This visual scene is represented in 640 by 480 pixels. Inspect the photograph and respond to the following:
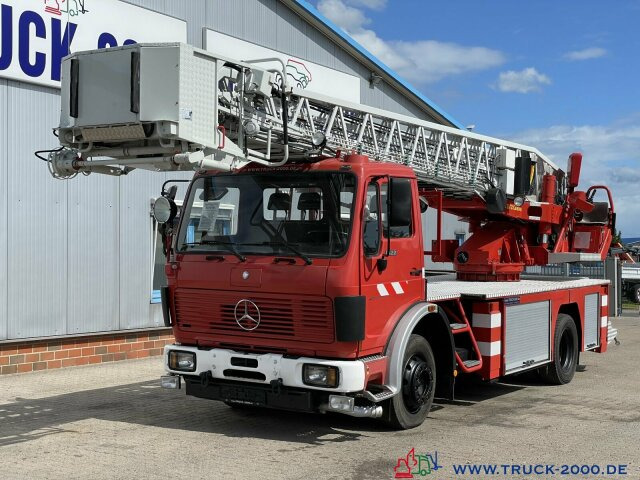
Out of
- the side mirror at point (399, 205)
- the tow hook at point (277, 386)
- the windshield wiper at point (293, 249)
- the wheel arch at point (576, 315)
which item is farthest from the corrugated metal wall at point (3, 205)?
the wheel arch at point (576, 315)

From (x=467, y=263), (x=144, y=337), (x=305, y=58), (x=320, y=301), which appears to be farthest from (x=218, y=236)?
(x=305, y=58)

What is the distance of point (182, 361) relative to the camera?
24.3ft

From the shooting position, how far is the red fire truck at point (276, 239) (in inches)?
257

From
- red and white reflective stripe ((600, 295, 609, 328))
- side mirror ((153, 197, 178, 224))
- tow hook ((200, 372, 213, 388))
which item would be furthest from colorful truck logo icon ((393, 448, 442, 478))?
red and white reflective stripe ((600, 295, 609, 328))

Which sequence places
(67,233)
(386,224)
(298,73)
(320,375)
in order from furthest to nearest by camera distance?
(298,73), (67,233), (386,224), (320,375)

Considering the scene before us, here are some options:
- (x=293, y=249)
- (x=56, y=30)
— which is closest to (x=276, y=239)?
(x=293, y=249)

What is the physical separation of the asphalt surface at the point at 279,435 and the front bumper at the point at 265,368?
577 mm

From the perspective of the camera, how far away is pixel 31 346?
11.2 m

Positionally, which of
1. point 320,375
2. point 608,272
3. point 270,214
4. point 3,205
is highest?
point 3,205

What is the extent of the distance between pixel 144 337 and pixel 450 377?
635 cm

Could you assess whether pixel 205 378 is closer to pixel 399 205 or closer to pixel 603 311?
pixel 399 205

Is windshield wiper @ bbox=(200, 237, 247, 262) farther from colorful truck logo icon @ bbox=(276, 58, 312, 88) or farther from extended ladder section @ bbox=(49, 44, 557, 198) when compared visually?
colorful truck logo icon @ bbox=(276, 58, 312, 88)

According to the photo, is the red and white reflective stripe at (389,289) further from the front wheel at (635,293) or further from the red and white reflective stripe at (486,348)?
the front wheel at (635,293)

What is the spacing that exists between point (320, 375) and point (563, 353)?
5.22 meters
